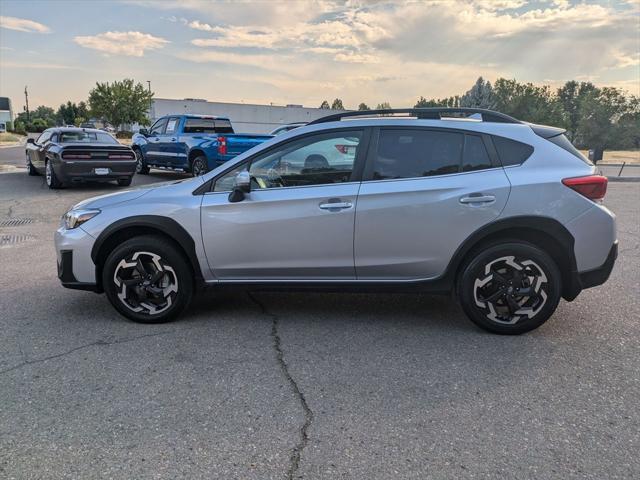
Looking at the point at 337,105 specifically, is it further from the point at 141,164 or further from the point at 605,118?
the point at 141,164

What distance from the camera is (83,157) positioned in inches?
483

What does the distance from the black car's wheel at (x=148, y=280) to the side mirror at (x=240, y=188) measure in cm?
69

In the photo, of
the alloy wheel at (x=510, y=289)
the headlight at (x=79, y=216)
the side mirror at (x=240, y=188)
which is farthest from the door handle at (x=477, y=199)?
the headlight at (x=79, y=216)

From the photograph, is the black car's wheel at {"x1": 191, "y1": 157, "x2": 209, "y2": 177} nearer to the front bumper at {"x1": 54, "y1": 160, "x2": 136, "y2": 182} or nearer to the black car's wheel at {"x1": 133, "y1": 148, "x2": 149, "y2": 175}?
the front bumper at {"x1": 54, "y1": 160, "x2": 136, "y2": 182}

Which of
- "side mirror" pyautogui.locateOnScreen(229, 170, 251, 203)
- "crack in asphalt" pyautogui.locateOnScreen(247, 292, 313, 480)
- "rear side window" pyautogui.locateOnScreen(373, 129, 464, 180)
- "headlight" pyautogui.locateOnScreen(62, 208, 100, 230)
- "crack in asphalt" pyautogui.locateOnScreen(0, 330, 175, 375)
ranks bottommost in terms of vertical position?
"crack in asphalt" pyautogui.locateOnScreen(0, 330, 175, 375)

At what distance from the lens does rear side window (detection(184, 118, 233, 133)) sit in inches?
584

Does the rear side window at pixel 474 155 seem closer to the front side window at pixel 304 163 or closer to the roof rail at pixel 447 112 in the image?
the roof rail at pixel 447 112

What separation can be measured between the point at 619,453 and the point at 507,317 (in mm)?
1534

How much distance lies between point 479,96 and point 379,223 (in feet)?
231

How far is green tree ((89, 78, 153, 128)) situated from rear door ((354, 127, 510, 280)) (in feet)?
186

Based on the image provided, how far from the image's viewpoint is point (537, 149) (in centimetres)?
402

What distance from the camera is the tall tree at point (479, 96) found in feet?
219

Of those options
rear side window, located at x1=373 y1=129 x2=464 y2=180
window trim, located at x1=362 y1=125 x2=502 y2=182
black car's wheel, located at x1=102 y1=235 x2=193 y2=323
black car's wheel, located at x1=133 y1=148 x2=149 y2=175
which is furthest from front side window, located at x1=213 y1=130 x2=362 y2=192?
black car's wheel, located at x1=133 y1=148 x2=149 y2=175

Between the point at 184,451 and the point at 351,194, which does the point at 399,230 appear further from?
the point at 184,451
